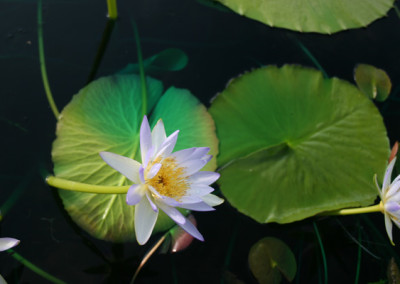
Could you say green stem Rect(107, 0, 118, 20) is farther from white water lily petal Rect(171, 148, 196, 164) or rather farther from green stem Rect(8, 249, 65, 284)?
green stem Rect(8, 249, 65, 284)

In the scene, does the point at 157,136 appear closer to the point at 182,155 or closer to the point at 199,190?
the point at 182,155

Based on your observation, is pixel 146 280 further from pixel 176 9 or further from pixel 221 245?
pixel 176 9

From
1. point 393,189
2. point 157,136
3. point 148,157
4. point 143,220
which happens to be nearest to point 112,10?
point 157,136

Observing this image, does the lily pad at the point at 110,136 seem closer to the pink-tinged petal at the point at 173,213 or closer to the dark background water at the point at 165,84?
the dark background water at the point at 165,84

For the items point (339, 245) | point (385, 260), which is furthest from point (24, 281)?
point (385, 260)

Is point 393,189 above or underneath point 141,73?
underneath

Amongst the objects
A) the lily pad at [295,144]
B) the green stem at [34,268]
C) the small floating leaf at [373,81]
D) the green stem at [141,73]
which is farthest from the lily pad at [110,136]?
the small floating leaf at [373,81]
